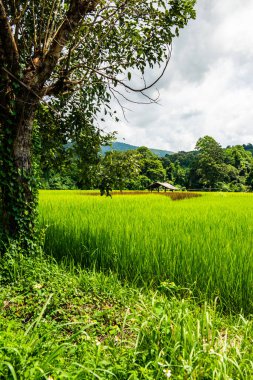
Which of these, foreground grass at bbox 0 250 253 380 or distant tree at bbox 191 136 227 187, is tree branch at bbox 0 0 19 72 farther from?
distant tree at bbox 191 136 227 187

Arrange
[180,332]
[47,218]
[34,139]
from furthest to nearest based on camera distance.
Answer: [47,218] < [34,139] < [180,332]

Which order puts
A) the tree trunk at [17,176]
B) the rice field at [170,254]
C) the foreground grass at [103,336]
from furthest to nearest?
the tree trunk at [17,176], the rice field at [170,254], the foreground grass at [103,336]

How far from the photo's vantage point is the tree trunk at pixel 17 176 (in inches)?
173

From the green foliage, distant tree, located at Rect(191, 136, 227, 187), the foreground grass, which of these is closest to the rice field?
the foreground grass

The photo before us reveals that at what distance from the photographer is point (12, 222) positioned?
14.9ft

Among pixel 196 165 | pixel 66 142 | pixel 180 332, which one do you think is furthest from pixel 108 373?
pixel 196 165

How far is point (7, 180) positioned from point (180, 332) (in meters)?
3.34

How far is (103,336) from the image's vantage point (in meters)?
2.79

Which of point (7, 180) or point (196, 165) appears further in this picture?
point (196, 165)

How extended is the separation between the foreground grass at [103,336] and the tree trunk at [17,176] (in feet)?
2.00

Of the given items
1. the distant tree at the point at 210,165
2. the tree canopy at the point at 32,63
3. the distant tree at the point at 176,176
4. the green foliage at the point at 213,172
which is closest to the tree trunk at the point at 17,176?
the tree canopy at the point at 32,63

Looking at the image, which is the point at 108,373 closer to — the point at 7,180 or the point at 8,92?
the point at 7,180

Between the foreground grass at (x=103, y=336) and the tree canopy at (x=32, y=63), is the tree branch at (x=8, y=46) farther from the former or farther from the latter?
the foreground grass at (x=103, y=336)

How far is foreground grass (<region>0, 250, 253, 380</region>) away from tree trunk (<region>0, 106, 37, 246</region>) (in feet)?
2.00
